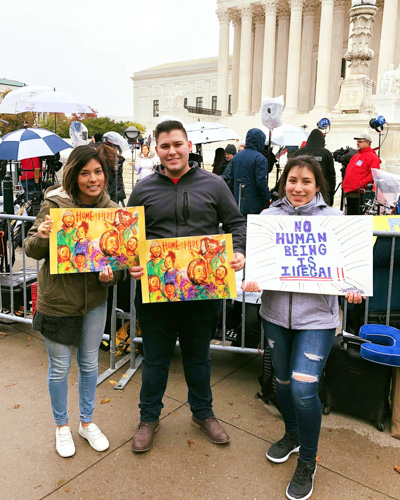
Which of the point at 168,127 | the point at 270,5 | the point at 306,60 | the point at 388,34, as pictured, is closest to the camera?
the point at 168,127

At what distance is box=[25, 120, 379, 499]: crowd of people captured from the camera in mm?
2764

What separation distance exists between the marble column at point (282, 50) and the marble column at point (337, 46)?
5771 millimetres

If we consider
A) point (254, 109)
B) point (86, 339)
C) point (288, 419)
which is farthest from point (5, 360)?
point (254, 109)

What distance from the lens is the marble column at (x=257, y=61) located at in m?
50.1

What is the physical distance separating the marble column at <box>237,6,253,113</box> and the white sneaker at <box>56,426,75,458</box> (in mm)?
47582

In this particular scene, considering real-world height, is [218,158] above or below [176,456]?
above

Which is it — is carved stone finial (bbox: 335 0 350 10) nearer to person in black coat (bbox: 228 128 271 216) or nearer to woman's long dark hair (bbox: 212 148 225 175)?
woman's long dark hair (bbox: 212 148 225 175)

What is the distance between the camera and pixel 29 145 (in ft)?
27.6

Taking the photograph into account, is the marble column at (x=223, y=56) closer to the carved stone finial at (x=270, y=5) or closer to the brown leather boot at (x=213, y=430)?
the carved stone finial at (x=270, y=5)

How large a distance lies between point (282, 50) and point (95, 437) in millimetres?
51518

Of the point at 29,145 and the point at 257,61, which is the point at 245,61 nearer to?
the point at 257,61

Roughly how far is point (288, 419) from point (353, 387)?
2.50ft

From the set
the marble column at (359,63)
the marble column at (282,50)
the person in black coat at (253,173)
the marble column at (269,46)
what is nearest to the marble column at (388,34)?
the marble column at (269,46)

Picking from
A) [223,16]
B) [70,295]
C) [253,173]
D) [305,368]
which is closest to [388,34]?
[223,16]
